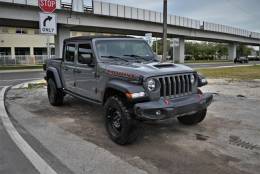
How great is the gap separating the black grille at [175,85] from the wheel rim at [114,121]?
3.02 feet

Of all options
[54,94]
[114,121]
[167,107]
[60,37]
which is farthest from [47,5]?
[60,37]

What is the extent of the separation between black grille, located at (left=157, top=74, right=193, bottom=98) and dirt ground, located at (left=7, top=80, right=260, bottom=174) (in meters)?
0.90

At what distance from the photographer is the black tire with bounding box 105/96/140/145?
505cm

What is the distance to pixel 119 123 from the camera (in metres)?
5.37

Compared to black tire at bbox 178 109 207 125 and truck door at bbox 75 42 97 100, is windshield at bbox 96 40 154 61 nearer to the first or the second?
truck door at bbox 75 42 97 100

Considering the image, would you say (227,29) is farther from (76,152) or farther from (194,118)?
(76,152)

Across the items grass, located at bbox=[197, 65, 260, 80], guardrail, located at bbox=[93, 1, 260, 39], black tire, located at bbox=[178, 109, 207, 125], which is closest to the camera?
black tire, located at bbox=[178, 109, 207, 125]

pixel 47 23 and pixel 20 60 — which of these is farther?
pixel 20 60

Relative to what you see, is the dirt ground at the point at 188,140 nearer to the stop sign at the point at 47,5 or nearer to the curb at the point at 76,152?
the curb at the point at 76,152

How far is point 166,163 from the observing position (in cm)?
437

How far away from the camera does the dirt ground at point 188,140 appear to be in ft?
14.1

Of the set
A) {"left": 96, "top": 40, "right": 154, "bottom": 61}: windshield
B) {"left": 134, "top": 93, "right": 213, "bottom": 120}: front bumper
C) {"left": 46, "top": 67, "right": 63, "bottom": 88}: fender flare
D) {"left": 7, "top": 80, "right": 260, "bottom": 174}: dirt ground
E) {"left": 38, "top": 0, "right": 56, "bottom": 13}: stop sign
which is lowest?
{"left": 7, "top": 80, "right": 260, "bottom": 174}: dirt ground

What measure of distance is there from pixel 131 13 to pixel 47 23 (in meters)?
26.3

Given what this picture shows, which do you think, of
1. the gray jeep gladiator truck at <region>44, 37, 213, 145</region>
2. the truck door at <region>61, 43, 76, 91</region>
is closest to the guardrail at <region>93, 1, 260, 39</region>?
the truck door at <region>61, 43, 76, 91</region>
